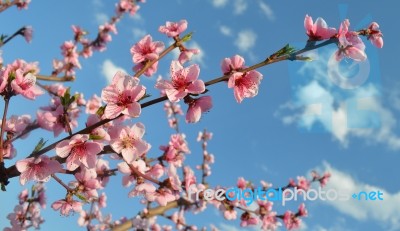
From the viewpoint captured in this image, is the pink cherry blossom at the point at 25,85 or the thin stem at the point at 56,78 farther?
the thin stem at the point at 56,78

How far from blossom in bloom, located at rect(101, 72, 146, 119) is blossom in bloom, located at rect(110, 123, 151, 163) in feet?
0.71

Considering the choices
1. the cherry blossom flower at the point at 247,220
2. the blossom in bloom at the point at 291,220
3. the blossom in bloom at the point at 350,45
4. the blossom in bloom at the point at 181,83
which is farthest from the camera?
the blossom in bloom at the point at 291,220

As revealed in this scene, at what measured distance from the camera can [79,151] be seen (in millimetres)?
2467

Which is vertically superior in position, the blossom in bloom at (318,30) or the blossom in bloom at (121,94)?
the blossom in bloom at (318,30)

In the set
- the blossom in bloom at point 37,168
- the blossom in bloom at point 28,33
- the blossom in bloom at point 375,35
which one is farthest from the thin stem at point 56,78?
the blossom in bloom at point 375,35

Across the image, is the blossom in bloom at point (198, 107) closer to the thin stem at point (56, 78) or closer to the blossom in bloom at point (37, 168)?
the blossom in bloom at point (37, 168)

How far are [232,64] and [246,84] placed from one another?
0.55 feet

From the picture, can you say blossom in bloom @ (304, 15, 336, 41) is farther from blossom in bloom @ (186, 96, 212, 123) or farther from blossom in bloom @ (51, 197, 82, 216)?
blossom in bloom @ (51, 197, 82, 216)

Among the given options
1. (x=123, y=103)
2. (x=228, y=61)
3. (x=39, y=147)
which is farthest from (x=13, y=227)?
(x=228, y=61)

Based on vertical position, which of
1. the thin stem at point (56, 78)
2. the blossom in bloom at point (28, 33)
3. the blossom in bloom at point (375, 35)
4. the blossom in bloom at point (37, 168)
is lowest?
the blossom in bloom at point (37, 168)

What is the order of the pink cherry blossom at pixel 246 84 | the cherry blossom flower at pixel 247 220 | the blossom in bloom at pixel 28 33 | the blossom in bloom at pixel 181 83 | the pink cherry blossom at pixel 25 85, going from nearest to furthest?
the blossom in bloom at pixel 181 83 → the pink cherry blossom at pixel 246 84 → the pink cherry blossom at pixel 25 85 → the cherry blossom flower at pixel 247 220 → the blossom in bloom at pixel 28 33

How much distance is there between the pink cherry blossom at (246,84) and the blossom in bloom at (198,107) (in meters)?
0.18

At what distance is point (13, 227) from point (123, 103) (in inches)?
114

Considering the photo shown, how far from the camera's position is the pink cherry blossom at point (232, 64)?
2509 mm
